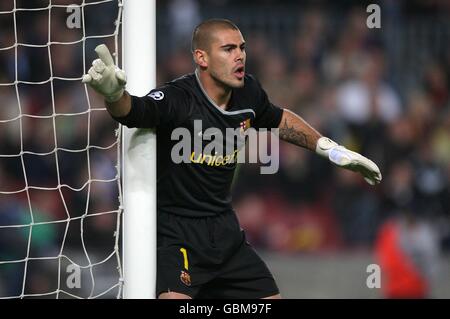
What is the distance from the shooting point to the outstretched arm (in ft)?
16.9

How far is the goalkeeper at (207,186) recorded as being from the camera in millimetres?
4828

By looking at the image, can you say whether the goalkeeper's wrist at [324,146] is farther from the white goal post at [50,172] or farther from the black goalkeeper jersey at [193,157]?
the white goal post at [50,172]

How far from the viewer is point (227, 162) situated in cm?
502

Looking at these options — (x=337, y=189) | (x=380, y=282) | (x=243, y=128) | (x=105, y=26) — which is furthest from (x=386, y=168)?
(x=243, y=128)

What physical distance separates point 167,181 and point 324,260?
15.5 feet

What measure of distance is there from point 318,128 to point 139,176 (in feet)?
16.5

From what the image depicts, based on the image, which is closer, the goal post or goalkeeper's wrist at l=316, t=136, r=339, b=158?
the goal post

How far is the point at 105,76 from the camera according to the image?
4301 mm

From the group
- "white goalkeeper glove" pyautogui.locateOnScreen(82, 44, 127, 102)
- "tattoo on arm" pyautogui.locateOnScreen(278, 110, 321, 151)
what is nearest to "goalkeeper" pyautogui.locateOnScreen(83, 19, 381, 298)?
"tattoo on arm" pyautogui.locateOnScreen(278, 110, 321, 151)

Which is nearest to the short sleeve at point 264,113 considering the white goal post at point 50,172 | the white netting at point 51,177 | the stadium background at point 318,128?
the white goal post at point 50,172

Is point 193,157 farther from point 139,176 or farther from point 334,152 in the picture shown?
point 334,152

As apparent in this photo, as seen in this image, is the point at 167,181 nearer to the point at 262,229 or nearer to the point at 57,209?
the point at 57,209

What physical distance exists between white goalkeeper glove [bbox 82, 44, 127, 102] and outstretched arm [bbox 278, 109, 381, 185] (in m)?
1.31

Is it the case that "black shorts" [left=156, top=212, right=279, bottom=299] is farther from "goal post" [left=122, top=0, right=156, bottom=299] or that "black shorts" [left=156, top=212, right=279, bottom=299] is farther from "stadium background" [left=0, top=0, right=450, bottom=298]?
"stadium background" [left=0, top=0, right=450, bottom=298]
